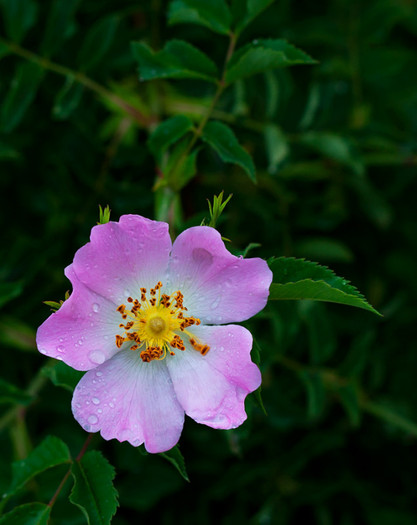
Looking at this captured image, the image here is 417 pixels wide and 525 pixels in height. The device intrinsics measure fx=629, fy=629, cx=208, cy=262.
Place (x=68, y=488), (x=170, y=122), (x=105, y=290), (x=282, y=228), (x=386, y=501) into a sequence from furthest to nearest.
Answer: (x=386, y=501)
(x=282, y=228)
(x=68, y=488)
(x=170, y=122)
(x=105, y=290)

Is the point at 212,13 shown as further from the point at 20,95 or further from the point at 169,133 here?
the point at 20,95

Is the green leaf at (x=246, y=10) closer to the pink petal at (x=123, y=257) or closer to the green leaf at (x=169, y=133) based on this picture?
the green leaf at (x=169, y=133)

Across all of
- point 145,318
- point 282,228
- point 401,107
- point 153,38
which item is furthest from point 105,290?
point 401,107

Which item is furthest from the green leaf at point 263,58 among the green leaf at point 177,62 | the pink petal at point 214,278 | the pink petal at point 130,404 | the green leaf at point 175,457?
the green leaf at point 175,457

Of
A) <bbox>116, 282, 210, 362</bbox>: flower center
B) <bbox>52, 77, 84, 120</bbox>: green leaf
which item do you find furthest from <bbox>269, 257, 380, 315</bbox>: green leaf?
<bbox>52, 77, 84, 120</bbox>: green leaf

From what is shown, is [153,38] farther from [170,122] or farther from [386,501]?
[386,501]

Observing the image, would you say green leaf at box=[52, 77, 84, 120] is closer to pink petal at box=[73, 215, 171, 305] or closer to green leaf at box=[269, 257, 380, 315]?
pink petal at box=[73, 215, 171, 305]
